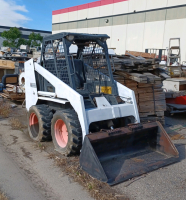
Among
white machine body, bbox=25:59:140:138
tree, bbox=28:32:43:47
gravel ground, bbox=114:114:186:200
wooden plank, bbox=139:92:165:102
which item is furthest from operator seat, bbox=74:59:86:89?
tree, bbox=28:32:43:47

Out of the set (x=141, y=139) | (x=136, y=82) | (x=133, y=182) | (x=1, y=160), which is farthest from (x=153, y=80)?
(x=1, y=160)

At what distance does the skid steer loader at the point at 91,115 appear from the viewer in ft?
14.9

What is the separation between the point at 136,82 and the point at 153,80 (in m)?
0.59

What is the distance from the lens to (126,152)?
5.01 metres

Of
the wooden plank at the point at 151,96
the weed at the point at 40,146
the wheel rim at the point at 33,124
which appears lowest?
the weed at the point at 40,146

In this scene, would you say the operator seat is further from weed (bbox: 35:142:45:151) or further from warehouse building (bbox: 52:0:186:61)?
warehouse building (bbox: 52:0:186:61)

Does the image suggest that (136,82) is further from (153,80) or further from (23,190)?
(23,190)

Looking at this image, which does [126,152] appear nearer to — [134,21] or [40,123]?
[40,123]

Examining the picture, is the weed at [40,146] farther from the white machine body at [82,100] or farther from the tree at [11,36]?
the tree at [11,36]

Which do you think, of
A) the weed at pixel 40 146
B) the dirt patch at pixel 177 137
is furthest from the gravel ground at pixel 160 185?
the weed at pixel 40 146

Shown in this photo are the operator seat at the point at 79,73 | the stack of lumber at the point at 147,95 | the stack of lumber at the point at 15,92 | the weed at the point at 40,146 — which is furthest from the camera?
the stack of lumber at the point at 15,92

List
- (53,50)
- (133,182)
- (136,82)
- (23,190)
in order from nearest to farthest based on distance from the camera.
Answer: (23,190) → (133,182) → (53,50) → (136,82)

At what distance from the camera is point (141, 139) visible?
16.9 ft

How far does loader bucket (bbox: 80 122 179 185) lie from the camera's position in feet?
13.6
